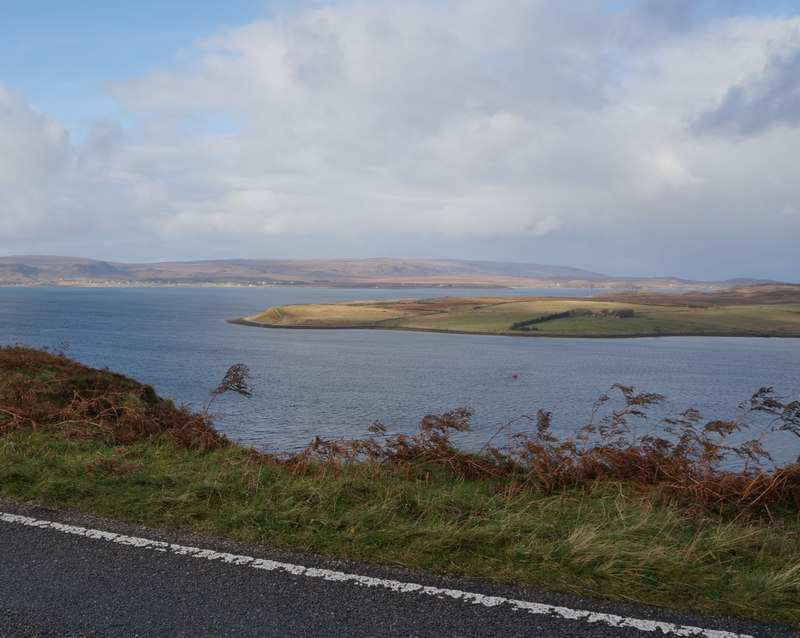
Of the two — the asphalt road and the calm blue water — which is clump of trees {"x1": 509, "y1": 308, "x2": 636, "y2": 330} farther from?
the asphalt road

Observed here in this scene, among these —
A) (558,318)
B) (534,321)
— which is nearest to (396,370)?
(534,321)

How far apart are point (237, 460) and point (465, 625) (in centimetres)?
537

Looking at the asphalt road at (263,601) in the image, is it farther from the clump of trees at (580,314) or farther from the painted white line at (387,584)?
the clump of trees at (580,314)

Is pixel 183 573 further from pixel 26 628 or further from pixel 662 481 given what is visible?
pixel 662 481

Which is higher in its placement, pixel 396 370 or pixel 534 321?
pixel 534 321

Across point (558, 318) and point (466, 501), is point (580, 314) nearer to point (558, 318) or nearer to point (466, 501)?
point (558, 318)

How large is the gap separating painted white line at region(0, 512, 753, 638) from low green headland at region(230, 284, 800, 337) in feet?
405

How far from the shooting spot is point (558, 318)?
145250 mm

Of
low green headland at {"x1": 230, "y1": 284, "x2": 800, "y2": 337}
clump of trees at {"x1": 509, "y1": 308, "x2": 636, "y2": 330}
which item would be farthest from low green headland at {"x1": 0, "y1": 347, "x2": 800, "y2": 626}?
clump of trees at {"x1": 509, "y1": 308, "x2": 636, "y2": 330}

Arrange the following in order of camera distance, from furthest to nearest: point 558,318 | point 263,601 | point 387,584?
point 558,318
point 387,584
point 263,601

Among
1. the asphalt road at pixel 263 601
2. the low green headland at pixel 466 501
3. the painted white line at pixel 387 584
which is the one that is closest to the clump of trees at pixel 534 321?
the low green headland at pixel 466 501

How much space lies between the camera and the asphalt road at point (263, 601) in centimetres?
443

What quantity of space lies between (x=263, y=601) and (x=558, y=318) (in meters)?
146

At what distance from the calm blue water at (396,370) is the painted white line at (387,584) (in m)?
7.47
